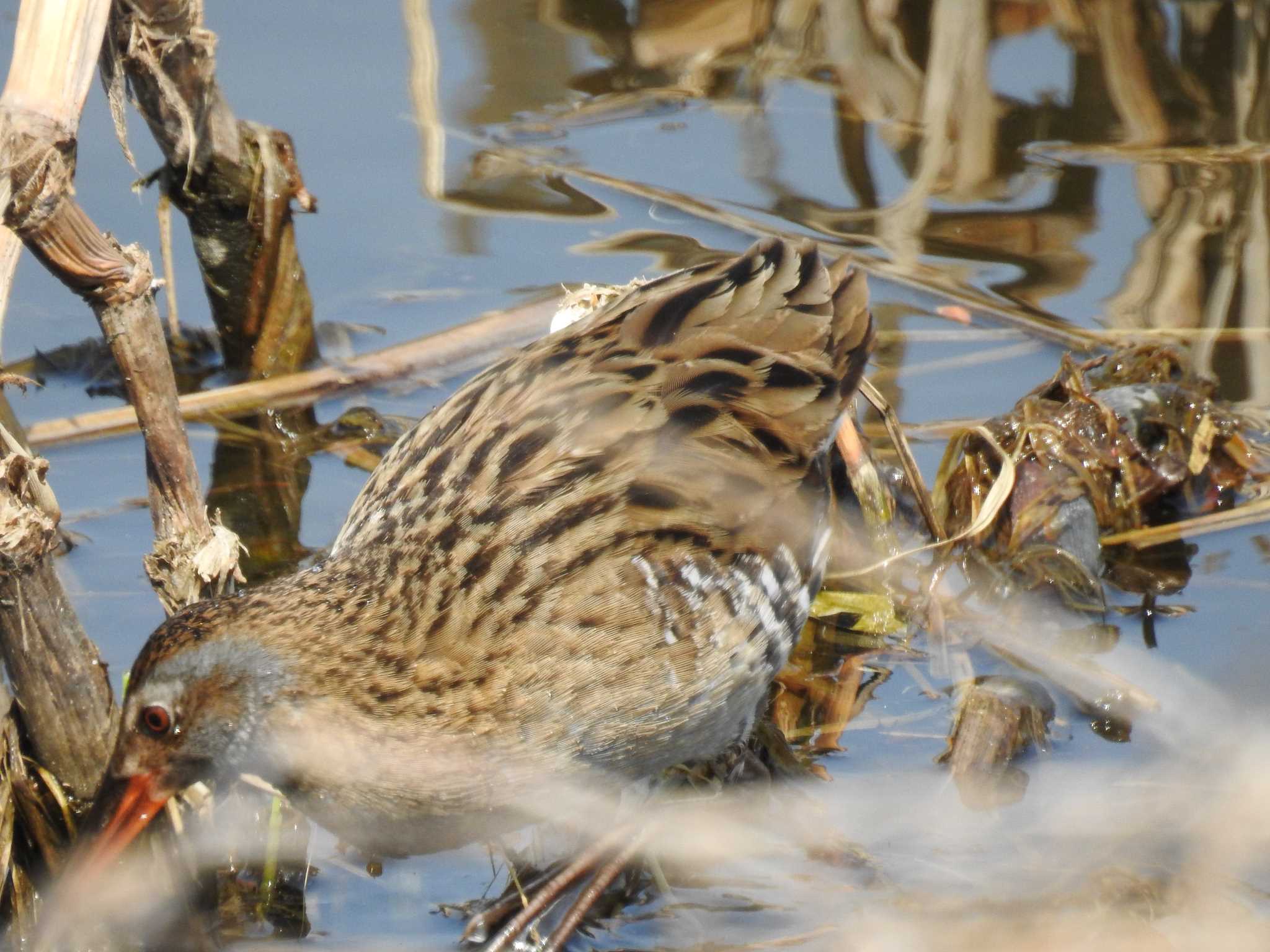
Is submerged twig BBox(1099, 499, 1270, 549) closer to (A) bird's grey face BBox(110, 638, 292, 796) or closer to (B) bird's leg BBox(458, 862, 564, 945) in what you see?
(B) bird's leg BBox(458, 862, 564, 945)

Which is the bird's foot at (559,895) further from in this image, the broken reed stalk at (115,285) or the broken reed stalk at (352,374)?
the broken reed stalk at (352,374)

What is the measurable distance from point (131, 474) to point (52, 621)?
1.70m

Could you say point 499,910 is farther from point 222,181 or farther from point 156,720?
point 222,181

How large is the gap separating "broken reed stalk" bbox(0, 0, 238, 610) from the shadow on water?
57 cm

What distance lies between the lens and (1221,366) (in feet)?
16.7

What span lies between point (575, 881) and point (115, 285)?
1443mm

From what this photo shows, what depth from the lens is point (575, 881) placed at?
3.44 metres

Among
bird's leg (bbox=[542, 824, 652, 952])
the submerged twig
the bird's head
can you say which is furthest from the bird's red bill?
the submerged twig

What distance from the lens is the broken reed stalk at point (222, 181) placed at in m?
4.00

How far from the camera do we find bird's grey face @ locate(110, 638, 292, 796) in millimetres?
2990

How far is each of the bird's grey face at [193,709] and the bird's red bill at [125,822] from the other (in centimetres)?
1

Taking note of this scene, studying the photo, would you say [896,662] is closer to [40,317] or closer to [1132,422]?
[1132,422]

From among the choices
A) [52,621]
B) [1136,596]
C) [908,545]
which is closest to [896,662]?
[908,545]

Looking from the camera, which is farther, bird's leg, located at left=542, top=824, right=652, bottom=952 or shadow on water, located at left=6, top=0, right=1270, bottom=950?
bird's leg, located at left=542, top=824, right=652, bottom=952
